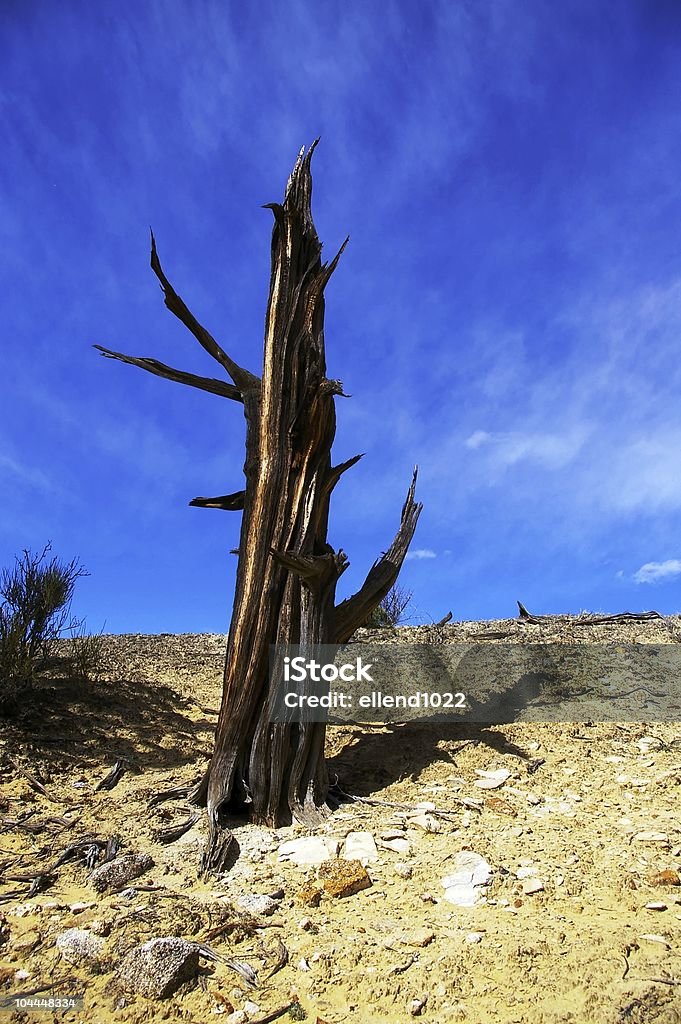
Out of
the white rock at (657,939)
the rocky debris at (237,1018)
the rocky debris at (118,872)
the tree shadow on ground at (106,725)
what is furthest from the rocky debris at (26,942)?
the white rock at (657,939)

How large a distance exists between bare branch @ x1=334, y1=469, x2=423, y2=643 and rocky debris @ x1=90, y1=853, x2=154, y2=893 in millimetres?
2207

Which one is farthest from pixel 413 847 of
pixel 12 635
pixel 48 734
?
pixel 12 635

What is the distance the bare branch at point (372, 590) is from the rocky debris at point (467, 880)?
2.04m

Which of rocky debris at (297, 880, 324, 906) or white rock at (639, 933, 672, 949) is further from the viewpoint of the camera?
rocky debris at (297, 880, 324, 906)

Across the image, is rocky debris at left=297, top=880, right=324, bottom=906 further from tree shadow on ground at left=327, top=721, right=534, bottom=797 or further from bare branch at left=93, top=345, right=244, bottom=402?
bare branch at left=93, top=345, right=244, bottom=402

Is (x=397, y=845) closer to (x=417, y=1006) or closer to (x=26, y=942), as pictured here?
(x=417, y=1006)

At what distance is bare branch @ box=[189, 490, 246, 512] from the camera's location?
5.85 m

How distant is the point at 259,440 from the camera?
18.6 feet

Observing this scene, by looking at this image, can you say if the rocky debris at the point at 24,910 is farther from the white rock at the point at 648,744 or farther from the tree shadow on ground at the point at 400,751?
the white rock at the point at 648,744

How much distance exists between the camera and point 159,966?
10.1 feet

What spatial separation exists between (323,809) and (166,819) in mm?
1179

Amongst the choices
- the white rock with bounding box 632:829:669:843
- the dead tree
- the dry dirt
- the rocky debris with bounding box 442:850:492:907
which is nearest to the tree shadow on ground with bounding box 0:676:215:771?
the dry dirt

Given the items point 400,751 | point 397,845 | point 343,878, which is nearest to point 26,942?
point 343,878

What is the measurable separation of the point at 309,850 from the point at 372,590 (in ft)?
6.96
